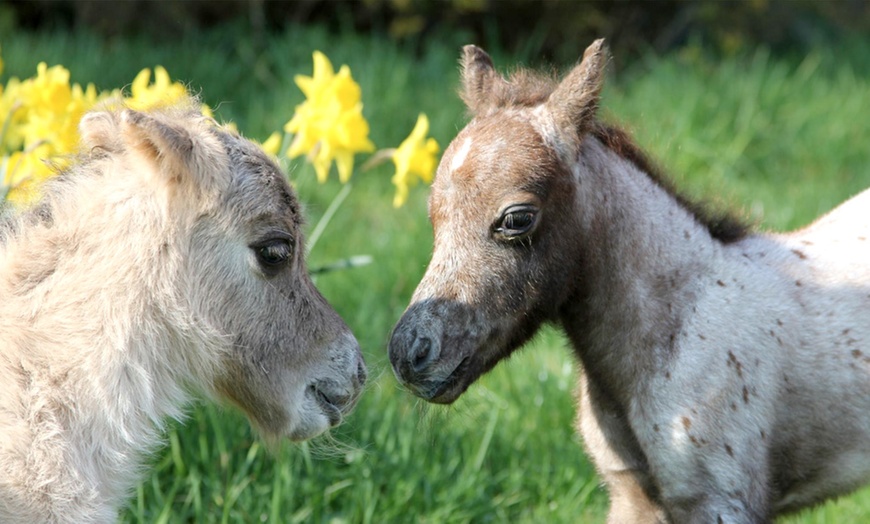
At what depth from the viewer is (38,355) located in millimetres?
2998

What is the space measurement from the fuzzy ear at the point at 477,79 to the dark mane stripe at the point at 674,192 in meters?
0.40

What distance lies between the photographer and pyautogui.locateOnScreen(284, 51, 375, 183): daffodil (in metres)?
4.50

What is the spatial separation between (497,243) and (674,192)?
0.81 metres

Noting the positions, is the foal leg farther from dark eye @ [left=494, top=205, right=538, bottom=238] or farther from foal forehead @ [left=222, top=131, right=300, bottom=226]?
foal forehead @ [left=222, top=131, right=300, bottom=226]

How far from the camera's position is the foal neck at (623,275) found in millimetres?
3562

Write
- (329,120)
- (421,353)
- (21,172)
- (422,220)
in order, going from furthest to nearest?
(422,220)
(329,120)
(21,172)
(421,353)

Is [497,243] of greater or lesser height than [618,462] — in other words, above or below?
above

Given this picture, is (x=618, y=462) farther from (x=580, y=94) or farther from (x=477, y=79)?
(x=477, y=79)

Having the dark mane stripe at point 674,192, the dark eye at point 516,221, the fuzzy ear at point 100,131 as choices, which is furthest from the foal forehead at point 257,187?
the dark mane stripe at point 674,192

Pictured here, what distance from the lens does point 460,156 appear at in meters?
3.52

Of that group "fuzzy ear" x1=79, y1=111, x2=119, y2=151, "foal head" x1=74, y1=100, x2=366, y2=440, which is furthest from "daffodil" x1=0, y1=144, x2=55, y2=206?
"foal head" x1=74, y1=100, x2=366, y2=440

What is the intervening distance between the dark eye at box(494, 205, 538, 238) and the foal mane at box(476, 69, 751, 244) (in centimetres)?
44

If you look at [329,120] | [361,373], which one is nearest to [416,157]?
[329,120]

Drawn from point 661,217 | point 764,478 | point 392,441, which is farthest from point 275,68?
point 764,478
